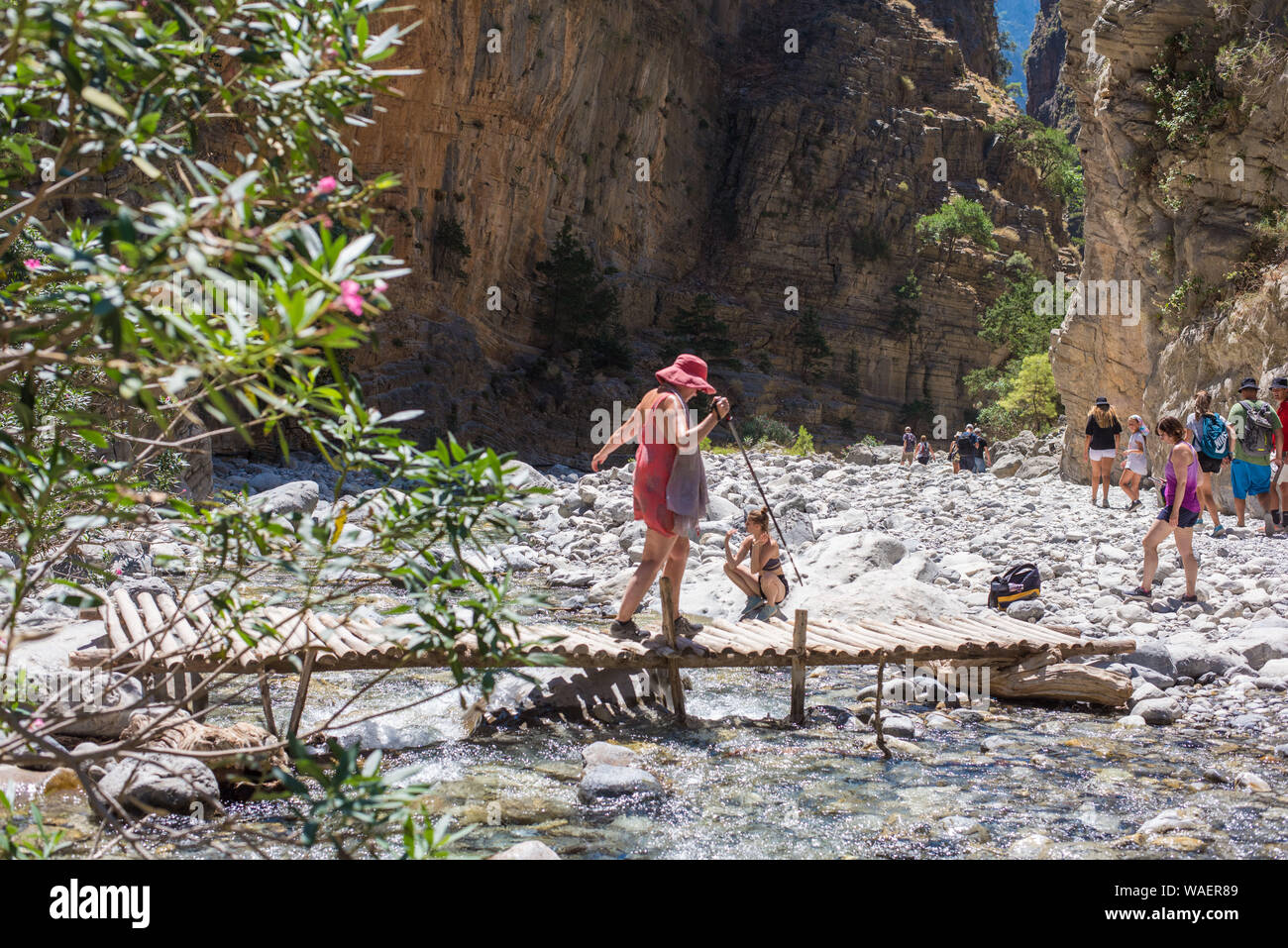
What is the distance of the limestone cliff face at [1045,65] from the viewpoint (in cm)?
7594

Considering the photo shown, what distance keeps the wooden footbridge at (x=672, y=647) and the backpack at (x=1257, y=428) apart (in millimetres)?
4242

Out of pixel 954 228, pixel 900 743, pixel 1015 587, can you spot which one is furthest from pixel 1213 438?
pixel 954 228

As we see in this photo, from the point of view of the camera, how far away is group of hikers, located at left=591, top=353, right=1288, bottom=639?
5441mm

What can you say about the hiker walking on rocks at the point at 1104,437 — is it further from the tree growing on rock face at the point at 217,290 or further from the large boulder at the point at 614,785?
the tree growing on rock face at the point at 217,290

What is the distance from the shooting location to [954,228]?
44000 mm

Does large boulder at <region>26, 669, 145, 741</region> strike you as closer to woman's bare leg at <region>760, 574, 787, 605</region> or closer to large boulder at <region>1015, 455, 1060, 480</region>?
woman's bare leg at <region>760, 574, 787, 605</region>

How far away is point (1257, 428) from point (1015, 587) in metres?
3.61

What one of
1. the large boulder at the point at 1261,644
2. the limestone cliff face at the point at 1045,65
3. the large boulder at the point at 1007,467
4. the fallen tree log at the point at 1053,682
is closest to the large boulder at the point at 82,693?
the fallen tree log at the point at 1053,682

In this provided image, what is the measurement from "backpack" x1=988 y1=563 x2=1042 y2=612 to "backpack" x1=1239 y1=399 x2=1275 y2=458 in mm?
3198

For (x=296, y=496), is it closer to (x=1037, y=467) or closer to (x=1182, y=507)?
(x=1182, y=507)

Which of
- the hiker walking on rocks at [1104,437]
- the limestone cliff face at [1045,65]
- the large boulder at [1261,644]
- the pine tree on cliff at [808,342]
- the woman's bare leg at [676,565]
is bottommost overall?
the large boulder at [1261,644]

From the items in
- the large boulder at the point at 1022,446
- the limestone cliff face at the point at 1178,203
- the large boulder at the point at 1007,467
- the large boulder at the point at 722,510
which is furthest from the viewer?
the large boulder at the point at 1022,446

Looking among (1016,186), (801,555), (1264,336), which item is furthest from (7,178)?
(1016,186)

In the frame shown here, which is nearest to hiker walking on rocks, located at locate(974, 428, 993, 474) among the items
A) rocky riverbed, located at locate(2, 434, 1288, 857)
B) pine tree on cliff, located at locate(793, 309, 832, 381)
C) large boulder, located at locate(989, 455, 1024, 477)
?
large boulder, located at locate(989, 455, 1024, 477)
